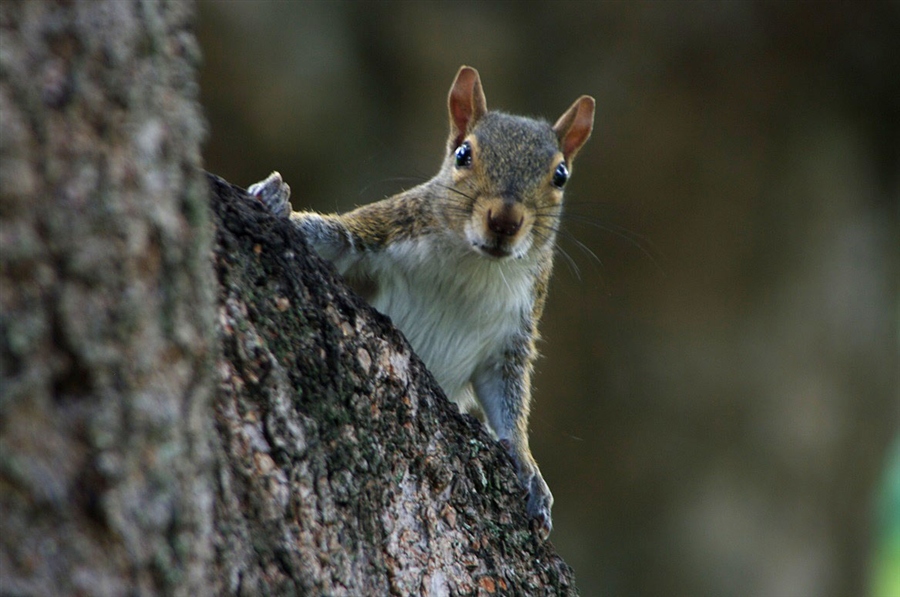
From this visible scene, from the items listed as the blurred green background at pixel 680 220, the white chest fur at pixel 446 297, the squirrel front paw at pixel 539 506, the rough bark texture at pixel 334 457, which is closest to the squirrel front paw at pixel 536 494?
the squirrel front paw at pixel 539 506

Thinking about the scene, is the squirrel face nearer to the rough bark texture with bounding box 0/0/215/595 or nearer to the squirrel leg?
the squirrel leg

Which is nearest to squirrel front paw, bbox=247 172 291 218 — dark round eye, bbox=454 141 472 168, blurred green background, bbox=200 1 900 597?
dark round eye, bbox=454 141 472 168

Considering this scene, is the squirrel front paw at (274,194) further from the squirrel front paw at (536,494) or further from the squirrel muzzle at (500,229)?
the squirrel front paw at (536,494)

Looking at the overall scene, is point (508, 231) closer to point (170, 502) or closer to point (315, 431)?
point (315, 431)

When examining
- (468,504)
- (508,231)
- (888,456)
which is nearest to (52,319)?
(468,504)

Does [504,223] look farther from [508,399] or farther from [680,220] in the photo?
[680,220]

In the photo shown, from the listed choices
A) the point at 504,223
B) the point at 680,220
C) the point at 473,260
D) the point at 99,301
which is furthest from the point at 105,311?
the point at 680,220
